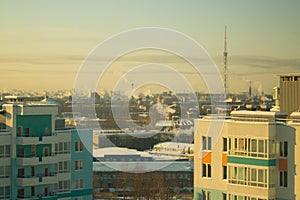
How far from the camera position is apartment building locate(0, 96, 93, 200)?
7.30m

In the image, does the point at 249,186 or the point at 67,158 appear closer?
the point at 249,186

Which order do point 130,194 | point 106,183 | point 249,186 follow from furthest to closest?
point 106,183, point 130,194, point 249,186

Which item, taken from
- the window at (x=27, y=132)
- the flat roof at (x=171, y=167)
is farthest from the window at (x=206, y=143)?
the flat roof at (x=171, y=167)

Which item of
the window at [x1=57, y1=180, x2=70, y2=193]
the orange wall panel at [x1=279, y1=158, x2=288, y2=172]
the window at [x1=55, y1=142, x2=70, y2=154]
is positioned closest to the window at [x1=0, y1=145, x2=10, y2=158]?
the window at [x1=55, y1=142, x2=70, y2=154]

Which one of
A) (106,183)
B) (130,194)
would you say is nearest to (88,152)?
(130,194)

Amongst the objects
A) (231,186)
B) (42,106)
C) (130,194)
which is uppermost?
(42,106)

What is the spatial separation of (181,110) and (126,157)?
5174 mm

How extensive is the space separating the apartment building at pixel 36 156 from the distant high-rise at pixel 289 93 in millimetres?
2320

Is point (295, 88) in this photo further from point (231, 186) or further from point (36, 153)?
point (36, 153)

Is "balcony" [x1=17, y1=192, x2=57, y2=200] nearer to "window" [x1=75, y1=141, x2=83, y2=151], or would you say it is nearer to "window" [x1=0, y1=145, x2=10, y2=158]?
"window" [x1=0, y1=145, x2=10, y2=158]

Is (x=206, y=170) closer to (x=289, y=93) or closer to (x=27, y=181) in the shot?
(x=289, y=93)

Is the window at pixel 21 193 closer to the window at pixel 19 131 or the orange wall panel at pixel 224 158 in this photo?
the window at pixel 19 131

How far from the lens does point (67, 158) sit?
7754 millimetres

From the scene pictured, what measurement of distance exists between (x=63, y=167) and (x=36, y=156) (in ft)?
1.36
